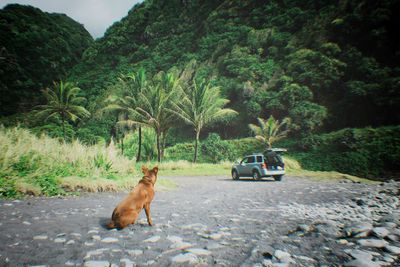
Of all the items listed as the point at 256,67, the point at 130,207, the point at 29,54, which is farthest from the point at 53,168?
the point at 29,54

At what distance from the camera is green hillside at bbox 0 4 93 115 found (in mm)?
53844

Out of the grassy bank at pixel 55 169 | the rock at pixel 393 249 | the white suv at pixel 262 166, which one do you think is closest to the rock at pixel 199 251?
the rock at pixel 393 249

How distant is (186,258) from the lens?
268cm

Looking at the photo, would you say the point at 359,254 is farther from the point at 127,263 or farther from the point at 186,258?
the point at 127,263

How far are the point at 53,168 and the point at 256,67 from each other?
36.4 metres

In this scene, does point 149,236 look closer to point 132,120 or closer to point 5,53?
point 132,120

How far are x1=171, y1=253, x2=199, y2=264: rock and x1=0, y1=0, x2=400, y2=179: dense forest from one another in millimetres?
26111

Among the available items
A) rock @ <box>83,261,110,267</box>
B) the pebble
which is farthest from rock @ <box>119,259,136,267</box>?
rock @ <box>83,261,110,267</box>

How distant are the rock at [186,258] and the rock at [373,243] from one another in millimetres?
2055

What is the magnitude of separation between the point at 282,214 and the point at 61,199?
5561 millimetres

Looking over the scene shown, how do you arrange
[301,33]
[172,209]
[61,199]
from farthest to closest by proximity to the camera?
[301,33]
[61,199]
[172,209]

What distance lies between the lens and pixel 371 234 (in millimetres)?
3299

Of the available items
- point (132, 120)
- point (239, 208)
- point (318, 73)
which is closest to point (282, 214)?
point (239, 208)

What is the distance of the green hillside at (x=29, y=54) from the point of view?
177ft
